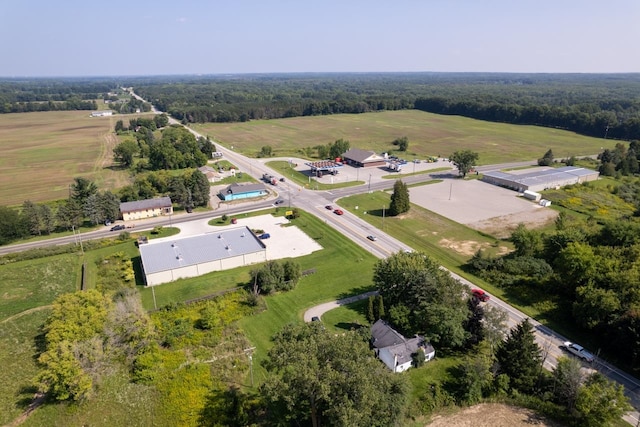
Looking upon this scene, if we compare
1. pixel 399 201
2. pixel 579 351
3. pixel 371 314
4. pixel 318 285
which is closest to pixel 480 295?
pixel 579 351

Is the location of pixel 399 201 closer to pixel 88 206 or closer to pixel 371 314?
pixel 371 314

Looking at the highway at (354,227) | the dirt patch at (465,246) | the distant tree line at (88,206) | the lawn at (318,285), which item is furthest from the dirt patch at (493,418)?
the distant tree line at (88,206)

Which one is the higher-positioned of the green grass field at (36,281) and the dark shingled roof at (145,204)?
the dark shingled roof at (145,204)

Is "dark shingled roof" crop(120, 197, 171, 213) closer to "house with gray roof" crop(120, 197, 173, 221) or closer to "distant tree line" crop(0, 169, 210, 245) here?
"house with gray roof" crop(120, 197, 173, 221)

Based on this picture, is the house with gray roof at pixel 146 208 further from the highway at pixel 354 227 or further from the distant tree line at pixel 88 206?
the highway at pixel 354 227

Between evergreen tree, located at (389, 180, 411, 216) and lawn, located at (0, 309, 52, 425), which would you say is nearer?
lawn, located at (0, 309, 52, 425)

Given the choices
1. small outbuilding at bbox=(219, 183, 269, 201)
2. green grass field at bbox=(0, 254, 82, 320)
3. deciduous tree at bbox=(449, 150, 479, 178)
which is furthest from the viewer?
deciduous tree at bbox=(449, 150, 479, 178)

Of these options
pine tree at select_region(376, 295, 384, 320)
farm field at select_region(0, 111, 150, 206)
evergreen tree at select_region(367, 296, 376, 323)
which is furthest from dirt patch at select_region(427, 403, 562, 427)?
farm field at select_region(0, 111, 150, 206)
